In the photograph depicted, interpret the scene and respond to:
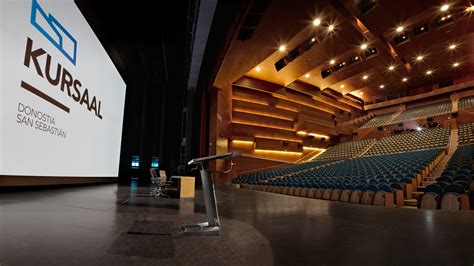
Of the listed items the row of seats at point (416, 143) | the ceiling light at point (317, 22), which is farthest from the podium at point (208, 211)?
the row of seats at point (416, 143)

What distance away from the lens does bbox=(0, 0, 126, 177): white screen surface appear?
301 cm

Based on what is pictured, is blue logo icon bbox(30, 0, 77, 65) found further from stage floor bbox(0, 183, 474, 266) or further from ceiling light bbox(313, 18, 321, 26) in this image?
ceiling light bbox(313, 18, 321, 26)

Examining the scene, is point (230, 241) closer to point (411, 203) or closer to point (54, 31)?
point (411, 203)

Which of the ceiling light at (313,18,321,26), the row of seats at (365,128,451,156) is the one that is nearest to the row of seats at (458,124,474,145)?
the row of seats at (365,128,451,156)

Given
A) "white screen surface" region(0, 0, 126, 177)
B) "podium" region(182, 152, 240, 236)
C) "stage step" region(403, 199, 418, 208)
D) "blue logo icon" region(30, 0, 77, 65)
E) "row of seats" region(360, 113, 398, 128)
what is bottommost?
"stage step" region(403, 199, 418, 208)

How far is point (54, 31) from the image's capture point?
383 cm

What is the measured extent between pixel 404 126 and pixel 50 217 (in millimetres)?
19929

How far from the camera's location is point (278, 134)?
15227 mm

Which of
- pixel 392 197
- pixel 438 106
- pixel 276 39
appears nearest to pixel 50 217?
pixel 392 197

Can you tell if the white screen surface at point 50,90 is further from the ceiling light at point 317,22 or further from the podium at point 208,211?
the ceiling light at point 317,22

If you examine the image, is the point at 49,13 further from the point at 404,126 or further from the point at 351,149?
the point at 404,126

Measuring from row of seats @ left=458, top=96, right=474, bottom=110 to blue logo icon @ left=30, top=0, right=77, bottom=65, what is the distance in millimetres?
19880

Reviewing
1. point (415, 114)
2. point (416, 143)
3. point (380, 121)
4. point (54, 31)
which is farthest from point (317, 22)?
point (415, 114)

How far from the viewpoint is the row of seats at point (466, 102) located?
48.0 ft
